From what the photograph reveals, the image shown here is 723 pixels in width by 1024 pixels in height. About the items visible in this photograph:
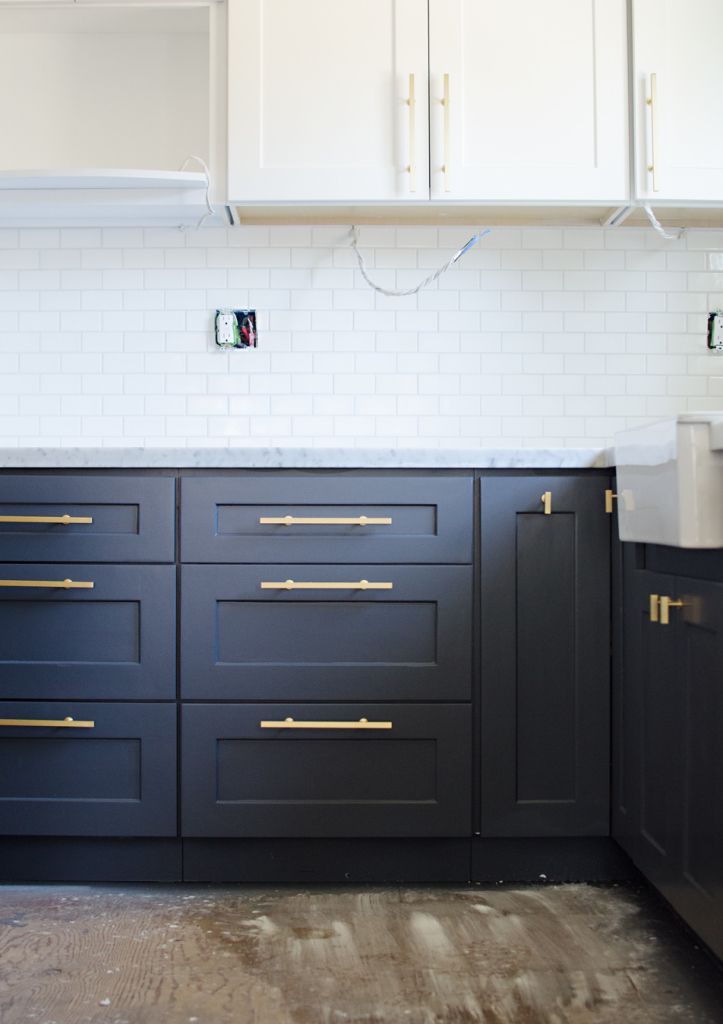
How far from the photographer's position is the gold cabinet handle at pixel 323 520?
204 centimetres

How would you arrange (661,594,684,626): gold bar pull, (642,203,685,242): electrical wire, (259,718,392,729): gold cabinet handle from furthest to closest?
(642,203,685,242): electrical wire < (259,718,392,729): gold cabinet handle < (661,594,684,626): gold bar pull

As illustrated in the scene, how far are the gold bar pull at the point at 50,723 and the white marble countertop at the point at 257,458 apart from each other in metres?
0.54

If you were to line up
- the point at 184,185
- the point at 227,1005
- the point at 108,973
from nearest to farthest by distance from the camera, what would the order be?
the point at 227,1005, the point at 108,973, the point at 184,185

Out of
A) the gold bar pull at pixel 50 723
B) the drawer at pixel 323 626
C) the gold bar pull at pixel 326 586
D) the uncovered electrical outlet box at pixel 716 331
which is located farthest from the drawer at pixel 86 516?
the uncovered electrical outlet box at pixel 716 331

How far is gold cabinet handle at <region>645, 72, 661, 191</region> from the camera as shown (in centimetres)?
229

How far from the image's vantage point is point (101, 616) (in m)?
2.05

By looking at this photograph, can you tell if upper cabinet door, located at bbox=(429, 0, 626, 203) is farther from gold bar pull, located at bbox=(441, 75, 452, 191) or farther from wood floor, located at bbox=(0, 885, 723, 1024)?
wood floor, located at bbox=(0, 885, 723, 1024)

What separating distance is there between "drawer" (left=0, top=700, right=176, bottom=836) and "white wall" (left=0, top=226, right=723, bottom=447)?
0.89 m

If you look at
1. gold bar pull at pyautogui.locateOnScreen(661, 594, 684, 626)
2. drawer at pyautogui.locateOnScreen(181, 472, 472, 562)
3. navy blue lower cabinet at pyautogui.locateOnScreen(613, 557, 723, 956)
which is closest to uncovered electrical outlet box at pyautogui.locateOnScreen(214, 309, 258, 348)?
drawer at pyautogui.locateOnScreen(181, 472, 472, 562)

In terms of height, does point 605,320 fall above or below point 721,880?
above

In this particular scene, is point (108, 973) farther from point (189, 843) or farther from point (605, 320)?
point (605, 320)

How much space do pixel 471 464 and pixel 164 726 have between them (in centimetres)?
87

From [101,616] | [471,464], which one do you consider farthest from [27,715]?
[471,464]

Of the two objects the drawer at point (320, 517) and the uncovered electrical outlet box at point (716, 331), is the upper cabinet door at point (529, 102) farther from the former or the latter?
the drawer at point (320, 517)
